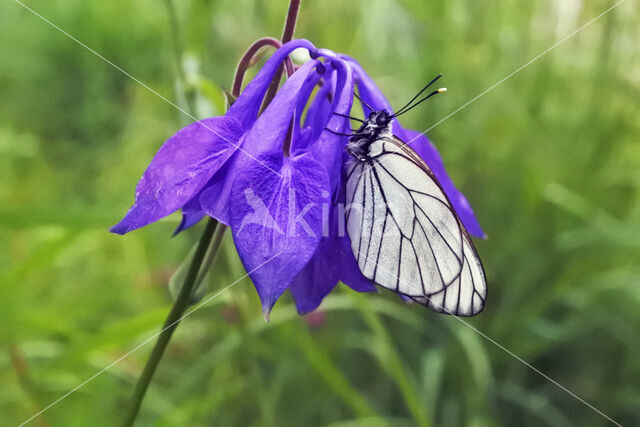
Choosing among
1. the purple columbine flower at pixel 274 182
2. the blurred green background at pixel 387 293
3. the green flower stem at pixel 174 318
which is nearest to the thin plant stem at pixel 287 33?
the purple columbine flower at pixel 274 182

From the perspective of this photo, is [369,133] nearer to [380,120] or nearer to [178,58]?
[380,120]

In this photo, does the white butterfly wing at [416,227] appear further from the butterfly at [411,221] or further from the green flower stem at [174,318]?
the green flower stem at [174,318]

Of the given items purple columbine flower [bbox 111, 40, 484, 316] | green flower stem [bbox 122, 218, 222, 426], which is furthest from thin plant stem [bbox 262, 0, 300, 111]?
green flower stem [bbox 122, 218, 222, 426]

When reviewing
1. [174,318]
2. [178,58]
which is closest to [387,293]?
[178,58]

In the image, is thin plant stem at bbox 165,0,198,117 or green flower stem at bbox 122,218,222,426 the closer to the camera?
green flower stem at bbox 122,218,222,426

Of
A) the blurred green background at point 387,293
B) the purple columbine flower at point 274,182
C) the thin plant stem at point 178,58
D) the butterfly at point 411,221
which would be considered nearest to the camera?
the purple columbine flower at point 274,182

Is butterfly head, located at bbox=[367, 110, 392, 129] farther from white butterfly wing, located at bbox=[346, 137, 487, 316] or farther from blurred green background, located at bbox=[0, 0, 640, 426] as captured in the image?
blurred green background, located at bbox=[0, 0, 640, 426]

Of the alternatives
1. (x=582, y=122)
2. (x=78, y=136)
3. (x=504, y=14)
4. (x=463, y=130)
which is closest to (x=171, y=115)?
(x=78, y=136)

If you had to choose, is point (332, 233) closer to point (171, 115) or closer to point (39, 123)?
point (171, 115)
